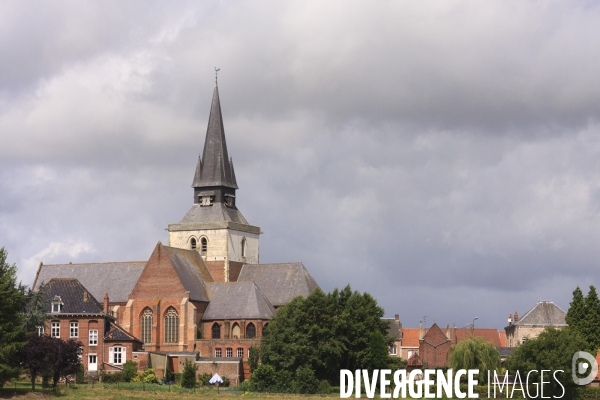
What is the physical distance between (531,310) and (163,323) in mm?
41927

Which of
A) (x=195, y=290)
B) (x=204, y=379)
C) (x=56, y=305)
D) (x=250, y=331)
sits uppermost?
(x=195, y=290)

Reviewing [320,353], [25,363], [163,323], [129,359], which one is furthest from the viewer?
[163,323]

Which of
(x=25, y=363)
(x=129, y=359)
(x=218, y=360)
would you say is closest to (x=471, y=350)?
(x=218, y=360)

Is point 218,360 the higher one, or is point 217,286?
point 217,286

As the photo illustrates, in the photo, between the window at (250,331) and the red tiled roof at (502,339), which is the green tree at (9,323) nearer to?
the window at (250,331)

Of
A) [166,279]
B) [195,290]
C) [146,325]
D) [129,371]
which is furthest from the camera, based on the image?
[195,290]

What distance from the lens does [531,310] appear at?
400 feet

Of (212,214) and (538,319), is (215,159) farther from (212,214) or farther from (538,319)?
(538,319)

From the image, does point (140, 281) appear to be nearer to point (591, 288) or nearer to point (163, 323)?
point (163, 323)

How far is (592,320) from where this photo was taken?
94250mm

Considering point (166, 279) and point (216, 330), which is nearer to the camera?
point (216, 330)

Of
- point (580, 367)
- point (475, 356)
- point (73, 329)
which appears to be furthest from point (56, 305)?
point (580, 367)

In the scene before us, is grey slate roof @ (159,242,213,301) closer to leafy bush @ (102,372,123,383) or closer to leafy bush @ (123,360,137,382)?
leafy bush @ (123,360,137,382)

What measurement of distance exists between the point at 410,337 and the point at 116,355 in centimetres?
4114
